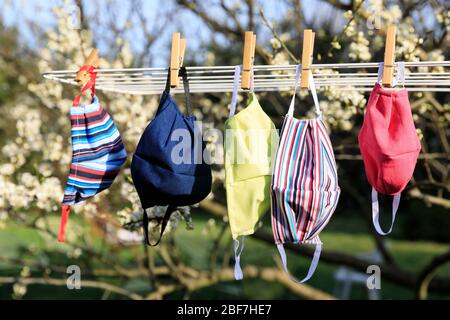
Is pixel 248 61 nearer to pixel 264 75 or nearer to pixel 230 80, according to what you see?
pixel 264 75

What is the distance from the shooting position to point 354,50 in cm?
311

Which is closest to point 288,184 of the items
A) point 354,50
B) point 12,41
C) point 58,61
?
point 354,50

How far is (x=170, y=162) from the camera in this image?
215 cm

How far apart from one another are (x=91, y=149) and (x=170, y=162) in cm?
37

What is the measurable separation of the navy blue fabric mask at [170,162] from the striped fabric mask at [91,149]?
200mm

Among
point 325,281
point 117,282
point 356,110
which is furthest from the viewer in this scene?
point 325,281

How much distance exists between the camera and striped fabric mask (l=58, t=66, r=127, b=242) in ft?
7.67

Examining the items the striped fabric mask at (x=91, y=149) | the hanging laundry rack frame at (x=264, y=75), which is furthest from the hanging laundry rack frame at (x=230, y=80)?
the striped fabric mask at (x=91, y=149)

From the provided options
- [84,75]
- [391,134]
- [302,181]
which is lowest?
[302,181]

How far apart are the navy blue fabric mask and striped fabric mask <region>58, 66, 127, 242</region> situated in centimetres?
20

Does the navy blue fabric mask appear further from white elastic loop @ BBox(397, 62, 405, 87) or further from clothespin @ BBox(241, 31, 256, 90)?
white elastic loop @ BBox(397, 62, 405, 87)

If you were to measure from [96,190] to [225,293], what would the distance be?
3.11 meters

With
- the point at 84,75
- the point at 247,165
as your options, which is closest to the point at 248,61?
the point at 247,165

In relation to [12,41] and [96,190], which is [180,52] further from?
[12,41]
